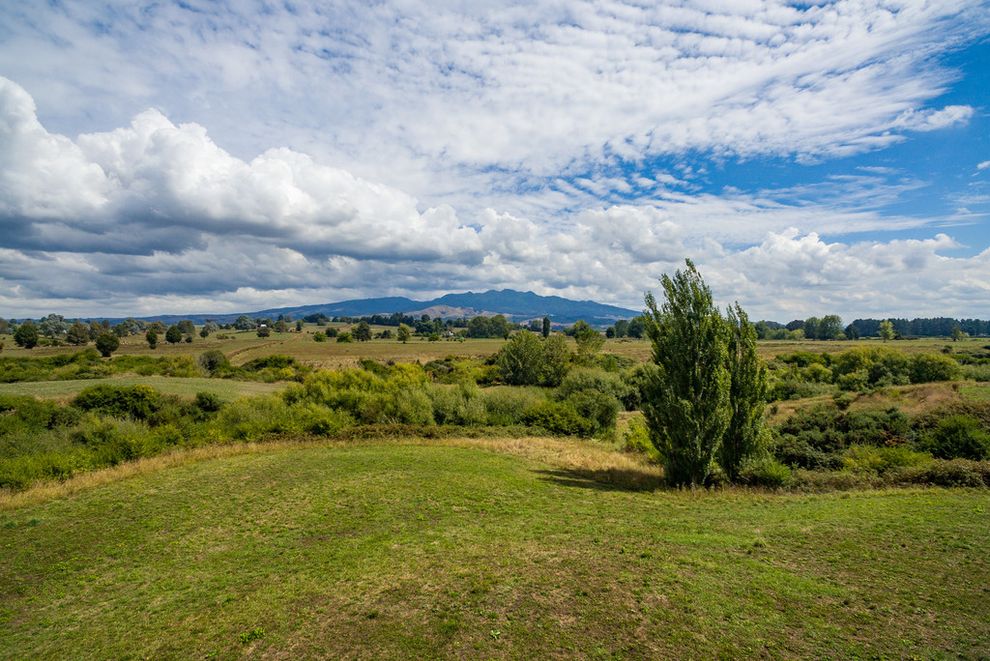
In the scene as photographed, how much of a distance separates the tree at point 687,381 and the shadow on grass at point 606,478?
1.37m

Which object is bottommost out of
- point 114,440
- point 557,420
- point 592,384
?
point 557,420

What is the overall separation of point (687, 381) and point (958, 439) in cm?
1553

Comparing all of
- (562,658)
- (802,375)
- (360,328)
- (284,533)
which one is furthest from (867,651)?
(360,328)

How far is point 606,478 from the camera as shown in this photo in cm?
2214

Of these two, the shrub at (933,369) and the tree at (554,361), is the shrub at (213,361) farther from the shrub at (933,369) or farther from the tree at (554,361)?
the shrub at (933,369)

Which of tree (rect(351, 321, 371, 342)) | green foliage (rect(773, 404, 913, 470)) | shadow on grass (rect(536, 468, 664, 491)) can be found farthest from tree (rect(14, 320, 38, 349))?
green foliage (rect(773, 404, 913, 470))

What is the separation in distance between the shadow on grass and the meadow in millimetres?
232

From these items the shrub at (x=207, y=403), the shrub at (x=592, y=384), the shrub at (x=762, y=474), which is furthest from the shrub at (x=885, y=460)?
the shrub at (x=207, y=403)

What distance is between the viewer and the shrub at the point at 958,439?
22.4 m

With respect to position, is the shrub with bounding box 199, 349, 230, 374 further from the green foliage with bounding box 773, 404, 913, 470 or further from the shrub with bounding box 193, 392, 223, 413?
the green foliage with bounding box 773, 404, 913, 470

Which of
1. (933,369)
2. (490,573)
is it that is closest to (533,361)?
(933,369)

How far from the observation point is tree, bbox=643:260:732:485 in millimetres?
19078

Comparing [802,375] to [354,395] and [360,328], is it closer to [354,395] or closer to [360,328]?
[354,395]

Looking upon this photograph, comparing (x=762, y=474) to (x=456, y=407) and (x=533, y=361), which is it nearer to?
(x=456, y=407)
